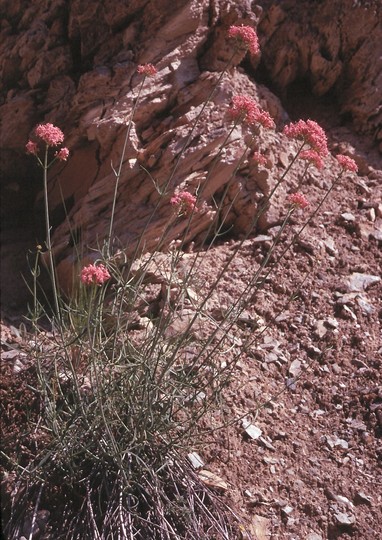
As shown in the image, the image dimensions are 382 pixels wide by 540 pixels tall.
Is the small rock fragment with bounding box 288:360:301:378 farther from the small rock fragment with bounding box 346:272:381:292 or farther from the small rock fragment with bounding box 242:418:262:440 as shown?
the small rock fragment with bounding box 346:272:381:292

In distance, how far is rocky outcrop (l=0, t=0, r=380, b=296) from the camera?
5.54 metres

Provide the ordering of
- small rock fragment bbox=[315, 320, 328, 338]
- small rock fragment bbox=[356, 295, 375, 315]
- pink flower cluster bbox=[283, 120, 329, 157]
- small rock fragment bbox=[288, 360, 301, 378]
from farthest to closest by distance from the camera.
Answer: small rock fragment bbox=[356, 295, 375, 315] → small rock fragment bbox=[315, 320, 328, 338] → small rock fragment bbox=[288, 360, 301, 378] → pink flower cluster bbox=[283, 120, 329, 157]

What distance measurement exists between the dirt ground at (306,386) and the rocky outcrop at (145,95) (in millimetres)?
549

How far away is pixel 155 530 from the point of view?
3918mm

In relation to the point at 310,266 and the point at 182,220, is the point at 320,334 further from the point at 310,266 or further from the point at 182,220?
the point at 182,220

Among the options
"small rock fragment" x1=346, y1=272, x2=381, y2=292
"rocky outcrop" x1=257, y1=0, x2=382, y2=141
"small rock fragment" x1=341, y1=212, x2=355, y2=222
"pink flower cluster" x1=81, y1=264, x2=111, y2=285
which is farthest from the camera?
"rocky outcrop" x1=257, y1=0, x2=382, y2=141

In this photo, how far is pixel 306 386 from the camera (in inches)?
195

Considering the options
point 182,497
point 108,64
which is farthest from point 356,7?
point 182,497

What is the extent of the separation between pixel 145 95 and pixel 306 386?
Result: 2.47 meters

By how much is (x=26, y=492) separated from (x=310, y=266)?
2694 mm

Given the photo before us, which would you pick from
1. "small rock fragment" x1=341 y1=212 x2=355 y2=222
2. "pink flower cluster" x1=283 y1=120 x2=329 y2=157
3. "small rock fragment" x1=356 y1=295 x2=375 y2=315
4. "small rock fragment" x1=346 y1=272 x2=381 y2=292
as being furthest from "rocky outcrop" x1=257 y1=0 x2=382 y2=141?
"pink flower cluster" x1=283 y1=120 x2=329 y2=157

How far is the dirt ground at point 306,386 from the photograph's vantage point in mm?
4312

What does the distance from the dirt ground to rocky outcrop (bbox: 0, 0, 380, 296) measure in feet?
1.80

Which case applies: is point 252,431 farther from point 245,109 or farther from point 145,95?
point 145,95
